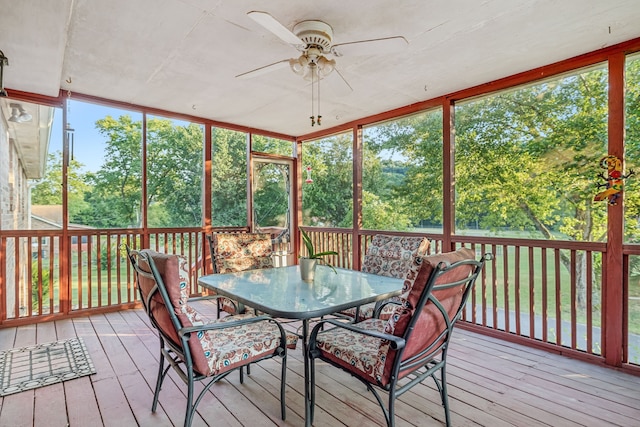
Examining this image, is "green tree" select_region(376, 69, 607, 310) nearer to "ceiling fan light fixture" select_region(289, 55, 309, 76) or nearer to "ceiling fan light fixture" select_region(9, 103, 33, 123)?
"ceiling fan light fixture" select_region(289, 55, 309, 76)

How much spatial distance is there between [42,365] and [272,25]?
310cm

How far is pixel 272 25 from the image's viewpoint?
1.94m

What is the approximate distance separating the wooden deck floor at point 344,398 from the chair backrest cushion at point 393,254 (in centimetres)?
88

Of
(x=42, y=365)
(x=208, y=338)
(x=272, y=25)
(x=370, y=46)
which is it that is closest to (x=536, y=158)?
(x=370, y=46)

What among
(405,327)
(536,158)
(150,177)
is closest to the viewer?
(405,327)

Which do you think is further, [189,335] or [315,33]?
[315,33]

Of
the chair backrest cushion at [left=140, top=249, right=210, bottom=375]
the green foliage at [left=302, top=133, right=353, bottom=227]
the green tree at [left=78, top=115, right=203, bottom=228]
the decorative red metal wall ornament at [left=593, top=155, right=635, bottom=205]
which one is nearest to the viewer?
the chair backrest cushion at [left=140, top=249, right=210, bottom=375]

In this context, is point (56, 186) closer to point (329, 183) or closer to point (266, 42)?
point (266, 42)

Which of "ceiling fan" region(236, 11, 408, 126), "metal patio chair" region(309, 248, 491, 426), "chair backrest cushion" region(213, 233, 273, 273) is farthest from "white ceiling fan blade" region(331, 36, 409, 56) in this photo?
"chair backrest cushion" region(213, 233, 273, 273)

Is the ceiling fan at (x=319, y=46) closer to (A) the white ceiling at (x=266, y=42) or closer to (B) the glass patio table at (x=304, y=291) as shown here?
(A) the white ceiling at (x=266, y=42)

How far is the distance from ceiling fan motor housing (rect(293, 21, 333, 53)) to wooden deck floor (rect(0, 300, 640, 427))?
245 centimetres

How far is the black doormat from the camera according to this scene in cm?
240

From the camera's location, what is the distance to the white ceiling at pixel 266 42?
2232 millimetres

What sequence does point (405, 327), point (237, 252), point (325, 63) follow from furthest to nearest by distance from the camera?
1. point (237, 252)
2. point (325, 63)
3. point (405, 327)
